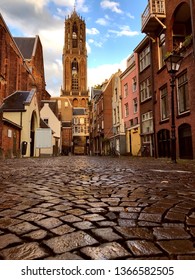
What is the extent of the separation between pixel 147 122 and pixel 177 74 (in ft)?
20.2

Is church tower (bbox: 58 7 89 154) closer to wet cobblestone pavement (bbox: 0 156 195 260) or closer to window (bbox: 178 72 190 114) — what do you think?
window (bbox: 178 72 190 114)

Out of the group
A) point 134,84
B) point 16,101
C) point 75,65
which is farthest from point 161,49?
point 75,65

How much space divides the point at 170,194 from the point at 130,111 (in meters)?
22.5

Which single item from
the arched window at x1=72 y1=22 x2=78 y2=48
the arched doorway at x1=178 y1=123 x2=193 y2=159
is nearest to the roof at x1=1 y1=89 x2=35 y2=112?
the arched doorway at x1=178 y1=123 x2=193 y2=159

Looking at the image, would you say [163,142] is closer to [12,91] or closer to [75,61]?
[12,91]

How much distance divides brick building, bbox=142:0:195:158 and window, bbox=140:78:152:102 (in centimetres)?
141

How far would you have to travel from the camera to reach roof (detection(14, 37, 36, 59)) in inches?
1524

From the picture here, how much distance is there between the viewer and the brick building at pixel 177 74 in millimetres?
12414

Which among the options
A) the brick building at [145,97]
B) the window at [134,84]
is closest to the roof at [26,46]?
the window at [134,84]

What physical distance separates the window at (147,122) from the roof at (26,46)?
86.0 feet

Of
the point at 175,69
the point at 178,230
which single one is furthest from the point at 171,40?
the point at 178,230

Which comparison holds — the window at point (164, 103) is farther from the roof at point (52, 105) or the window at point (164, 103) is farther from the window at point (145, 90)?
the roof at point (52, 105)

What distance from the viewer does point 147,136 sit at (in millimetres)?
19422
